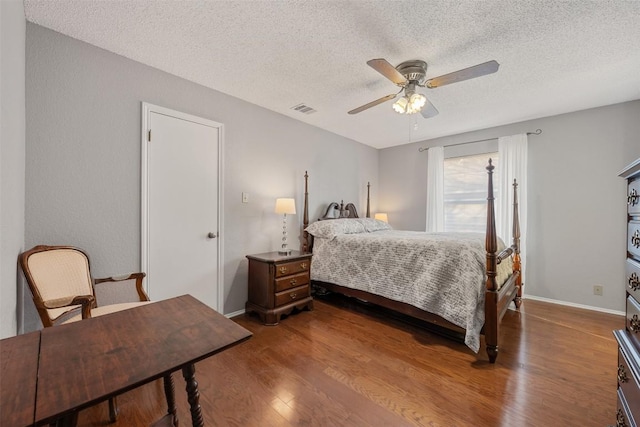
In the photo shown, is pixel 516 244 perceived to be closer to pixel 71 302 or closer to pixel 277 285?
pixel 277 285

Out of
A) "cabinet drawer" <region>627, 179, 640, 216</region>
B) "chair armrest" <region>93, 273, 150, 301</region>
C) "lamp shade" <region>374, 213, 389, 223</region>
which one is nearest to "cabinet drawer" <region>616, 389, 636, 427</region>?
"cabinet drawer" <region>627, 179, 640, 216</region>

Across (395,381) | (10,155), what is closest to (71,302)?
(10,155)

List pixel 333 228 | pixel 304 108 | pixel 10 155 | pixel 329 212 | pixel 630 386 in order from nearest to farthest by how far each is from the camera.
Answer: pixel 630 386 → pixel 10 155 → pixel 304 108 → pixel 333 228 → pixel 329 212

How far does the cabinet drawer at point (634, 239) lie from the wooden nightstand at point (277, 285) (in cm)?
249

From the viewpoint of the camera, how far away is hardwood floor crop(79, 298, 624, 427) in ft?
5.08

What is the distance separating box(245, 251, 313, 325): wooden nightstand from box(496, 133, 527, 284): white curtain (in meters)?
2.84

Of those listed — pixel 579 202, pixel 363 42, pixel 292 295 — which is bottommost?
pixel 292 295

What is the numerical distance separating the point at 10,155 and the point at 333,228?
277cm

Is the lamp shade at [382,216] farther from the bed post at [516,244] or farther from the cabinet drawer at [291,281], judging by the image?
the cabinet drawer at [291,281]

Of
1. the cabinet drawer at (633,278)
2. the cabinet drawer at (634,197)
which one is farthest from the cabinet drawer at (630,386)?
the cabinet drawer at (634,197)

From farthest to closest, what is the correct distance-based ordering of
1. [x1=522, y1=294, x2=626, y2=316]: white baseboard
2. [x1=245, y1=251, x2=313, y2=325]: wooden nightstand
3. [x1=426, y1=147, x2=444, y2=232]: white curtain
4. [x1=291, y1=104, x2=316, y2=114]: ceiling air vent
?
1. [x1=426, y1=147, x2=444, y2=232]: white curtain
2. [x1=291, y1=104, x2=316, y2=114]: ceiling air vent
3. [x1=522, y1=294, x2=626, y2=316]: white baseboard
4. [x1=245, y1=251, x2=313, y2=325]: wooden nightstand

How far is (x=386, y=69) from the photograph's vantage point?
1947 mm

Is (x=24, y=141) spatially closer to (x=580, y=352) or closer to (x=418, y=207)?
(x=580, y=352)

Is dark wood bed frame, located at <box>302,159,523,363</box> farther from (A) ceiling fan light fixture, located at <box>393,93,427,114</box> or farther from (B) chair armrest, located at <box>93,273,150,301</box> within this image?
(B) chair armrest, located at <box>93,273,150,301</box>
